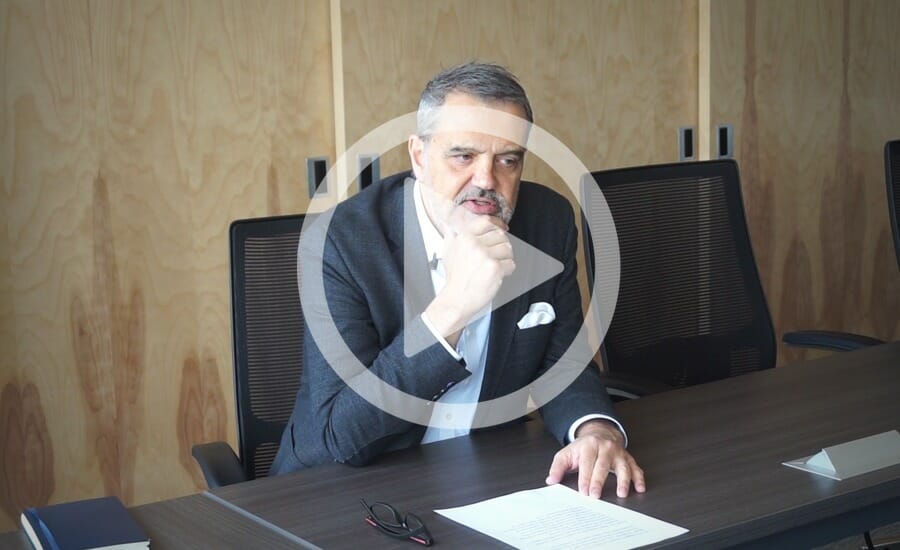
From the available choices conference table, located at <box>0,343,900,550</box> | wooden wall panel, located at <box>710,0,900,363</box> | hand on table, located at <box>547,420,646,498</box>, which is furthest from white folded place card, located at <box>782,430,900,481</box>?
wooden wall panel, located at <box>710,0,900,363</box>

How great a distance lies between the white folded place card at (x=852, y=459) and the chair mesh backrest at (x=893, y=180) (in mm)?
1574

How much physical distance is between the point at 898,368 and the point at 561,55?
183 cm

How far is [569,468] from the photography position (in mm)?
1707

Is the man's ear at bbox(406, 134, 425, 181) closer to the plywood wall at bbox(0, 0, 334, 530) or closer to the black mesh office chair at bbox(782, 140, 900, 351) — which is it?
the black mesh office chair at bbox(782, 140, 900, 351)

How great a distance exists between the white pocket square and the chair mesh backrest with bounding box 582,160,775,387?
1.73ft

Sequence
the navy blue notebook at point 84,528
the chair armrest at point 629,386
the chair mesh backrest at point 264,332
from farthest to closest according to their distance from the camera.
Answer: the chair armrest at point 629,386, the chair mesh backrest at point 264,332, the navy blue notebook at point 84,528

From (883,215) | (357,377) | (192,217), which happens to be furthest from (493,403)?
(883,215)

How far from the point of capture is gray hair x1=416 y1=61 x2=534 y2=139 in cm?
192

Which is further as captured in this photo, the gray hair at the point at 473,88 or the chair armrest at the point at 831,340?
the chair armrest at the point at 831,340

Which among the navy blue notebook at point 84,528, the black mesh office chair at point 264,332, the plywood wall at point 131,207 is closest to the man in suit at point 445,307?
the black mesh office chair at point 264,332

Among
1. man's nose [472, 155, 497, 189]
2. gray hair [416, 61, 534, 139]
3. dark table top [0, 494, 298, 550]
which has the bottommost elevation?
dark table top [0, 494, 298, 550]

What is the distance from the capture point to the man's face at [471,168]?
192cm

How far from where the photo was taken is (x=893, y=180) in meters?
3.24

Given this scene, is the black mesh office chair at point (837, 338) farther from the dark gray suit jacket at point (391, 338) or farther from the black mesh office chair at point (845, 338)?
the dark gray suit jacket at point (391, 338)
